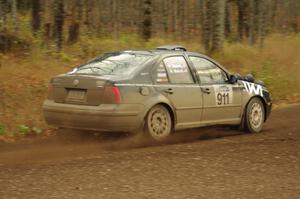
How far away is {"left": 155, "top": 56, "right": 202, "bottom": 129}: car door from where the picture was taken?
32.0ft

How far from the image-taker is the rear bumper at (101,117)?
8.96 m

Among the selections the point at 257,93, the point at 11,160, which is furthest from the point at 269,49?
the point at 11,160

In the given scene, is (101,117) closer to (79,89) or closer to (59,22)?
(79,89)

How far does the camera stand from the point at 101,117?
8961 millimetres

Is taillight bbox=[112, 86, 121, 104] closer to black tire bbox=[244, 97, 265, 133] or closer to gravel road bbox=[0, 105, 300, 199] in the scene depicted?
gravel road bbox=[0, 105, 300, 199]

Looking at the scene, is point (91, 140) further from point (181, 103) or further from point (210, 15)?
point (210, 15)

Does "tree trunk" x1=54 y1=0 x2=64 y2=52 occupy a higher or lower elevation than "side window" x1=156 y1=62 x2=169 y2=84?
higher

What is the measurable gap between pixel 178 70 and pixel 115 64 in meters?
1.16

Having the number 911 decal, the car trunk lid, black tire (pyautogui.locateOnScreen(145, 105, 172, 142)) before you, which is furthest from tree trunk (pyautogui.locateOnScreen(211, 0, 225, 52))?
the car trunk lid

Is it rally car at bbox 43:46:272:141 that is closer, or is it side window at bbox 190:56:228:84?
rally car at bbox 43:46:272:141

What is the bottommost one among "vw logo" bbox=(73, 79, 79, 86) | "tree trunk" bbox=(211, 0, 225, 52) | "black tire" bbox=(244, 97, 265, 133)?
"black tire" bbox=(244, 97, 265, 133)

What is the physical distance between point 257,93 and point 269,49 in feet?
35.7

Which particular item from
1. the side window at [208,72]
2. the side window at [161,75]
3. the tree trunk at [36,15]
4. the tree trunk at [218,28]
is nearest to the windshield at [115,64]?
the side window at [161,75]

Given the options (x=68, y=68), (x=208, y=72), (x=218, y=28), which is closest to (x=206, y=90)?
(x=208, y=72)
